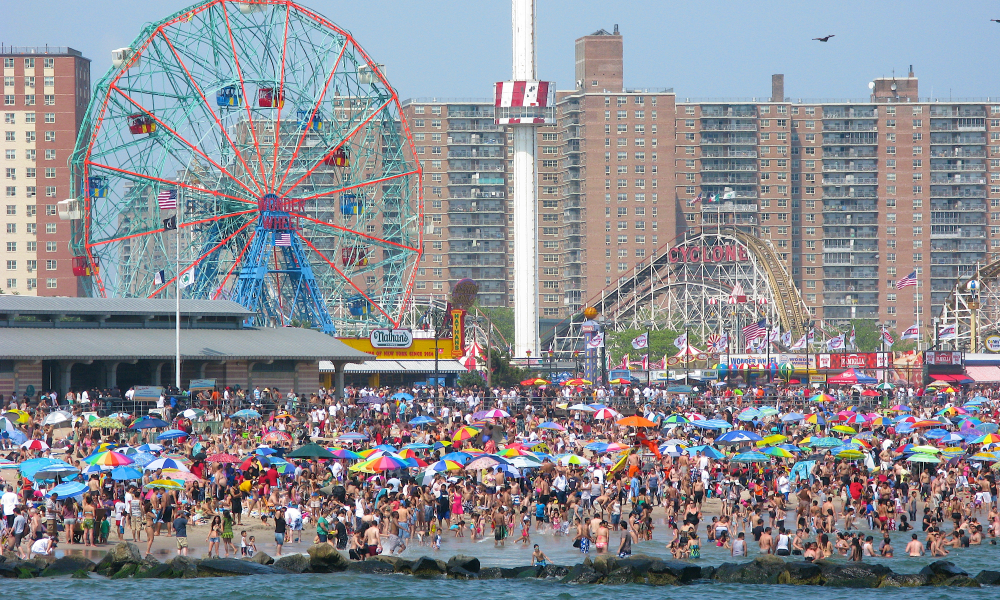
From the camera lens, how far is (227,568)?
31.3 meters

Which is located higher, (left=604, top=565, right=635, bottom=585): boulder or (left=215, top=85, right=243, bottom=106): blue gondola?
(left=215, top=85, right=243, bottom=106): blue gondola

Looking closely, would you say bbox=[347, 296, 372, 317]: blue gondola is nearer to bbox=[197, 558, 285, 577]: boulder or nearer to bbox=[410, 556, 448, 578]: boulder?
bbox=[410, 556, 448, 578]: boulder

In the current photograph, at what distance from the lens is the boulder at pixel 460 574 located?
103 ft

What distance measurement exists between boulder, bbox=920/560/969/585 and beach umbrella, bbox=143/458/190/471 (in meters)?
17.4

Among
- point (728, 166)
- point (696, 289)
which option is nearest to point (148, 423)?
point (696, 289)

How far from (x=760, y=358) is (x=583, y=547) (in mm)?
55929

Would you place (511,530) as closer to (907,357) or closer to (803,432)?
(803,432)

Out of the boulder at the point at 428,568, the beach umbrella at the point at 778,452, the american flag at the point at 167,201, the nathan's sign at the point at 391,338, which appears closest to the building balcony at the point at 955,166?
the nathan's sign at the point at 391,338

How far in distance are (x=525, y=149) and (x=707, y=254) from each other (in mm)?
24892

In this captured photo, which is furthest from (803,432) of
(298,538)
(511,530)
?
(298,538)

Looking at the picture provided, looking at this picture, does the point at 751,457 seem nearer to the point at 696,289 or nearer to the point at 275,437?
the point at 275,437

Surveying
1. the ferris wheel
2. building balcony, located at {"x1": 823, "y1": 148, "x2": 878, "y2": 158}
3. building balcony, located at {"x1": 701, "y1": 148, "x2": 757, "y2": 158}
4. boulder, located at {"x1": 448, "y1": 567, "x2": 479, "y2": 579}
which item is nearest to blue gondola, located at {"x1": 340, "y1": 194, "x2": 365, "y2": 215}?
the ferris wheel

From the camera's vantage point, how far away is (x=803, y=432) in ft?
169

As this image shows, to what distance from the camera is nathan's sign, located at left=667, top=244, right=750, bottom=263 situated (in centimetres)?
12761
